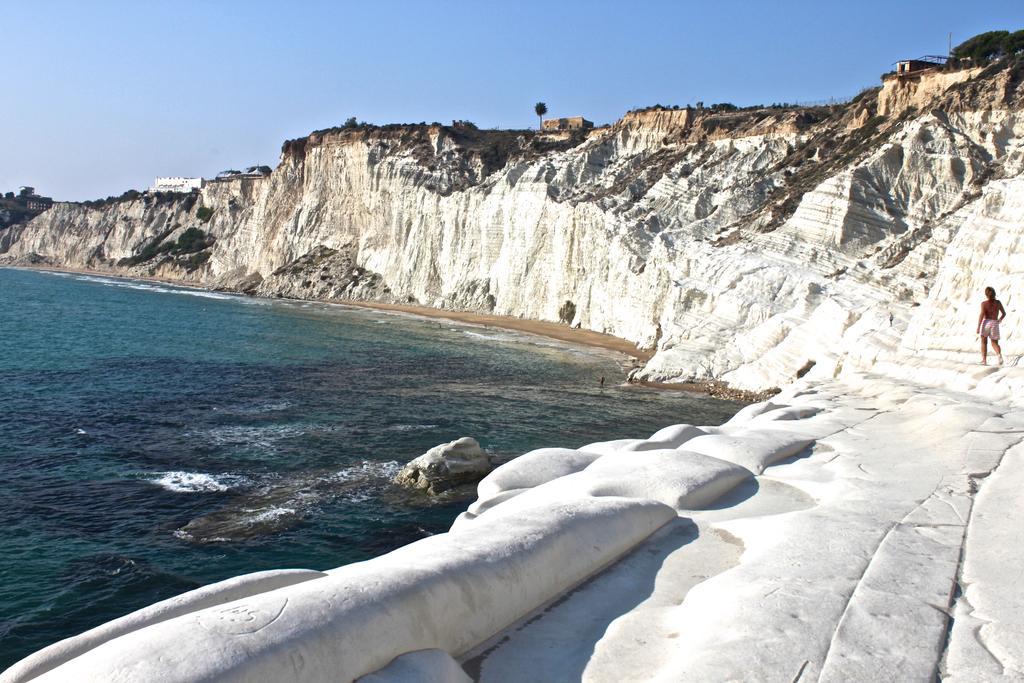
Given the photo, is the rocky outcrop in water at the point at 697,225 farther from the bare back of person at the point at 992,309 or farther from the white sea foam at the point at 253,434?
the white sea foam at the point at 253,434

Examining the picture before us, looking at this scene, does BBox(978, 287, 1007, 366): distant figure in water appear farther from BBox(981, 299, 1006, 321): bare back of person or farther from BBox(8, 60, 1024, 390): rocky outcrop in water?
BBox(8, 60, 1024, 390): rocky outcrop in water

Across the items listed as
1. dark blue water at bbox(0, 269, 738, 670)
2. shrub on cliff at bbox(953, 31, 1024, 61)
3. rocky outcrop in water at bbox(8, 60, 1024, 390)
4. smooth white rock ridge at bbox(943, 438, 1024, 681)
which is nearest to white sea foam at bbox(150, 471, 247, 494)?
dark blue water at bbox(0, 269, 738, 670)

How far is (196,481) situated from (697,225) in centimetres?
3501

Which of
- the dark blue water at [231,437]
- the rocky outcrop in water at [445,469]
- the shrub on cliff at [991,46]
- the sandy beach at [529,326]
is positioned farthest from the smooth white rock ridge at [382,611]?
the shrub on cliff at [991,46]

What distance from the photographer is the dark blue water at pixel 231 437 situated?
12984mm

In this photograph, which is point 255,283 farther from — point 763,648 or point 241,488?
point 763,648

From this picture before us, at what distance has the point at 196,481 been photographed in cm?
1744

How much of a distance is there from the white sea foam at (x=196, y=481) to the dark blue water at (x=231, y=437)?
0.22ft

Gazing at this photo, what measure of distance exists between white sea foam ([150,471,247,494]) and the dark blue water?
7 centimetres

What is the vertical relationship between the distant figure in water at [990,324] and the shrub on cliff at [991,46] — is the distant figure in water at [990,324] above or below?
below

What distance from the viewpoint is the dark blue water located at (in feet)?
42.6

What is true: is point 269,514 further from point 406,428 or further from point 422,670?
point 422,670

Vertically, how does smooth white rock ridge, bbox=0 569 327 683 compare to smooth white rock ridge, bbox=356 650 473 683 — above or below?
below

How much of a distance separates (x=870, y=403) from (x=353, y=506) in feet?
32.4
